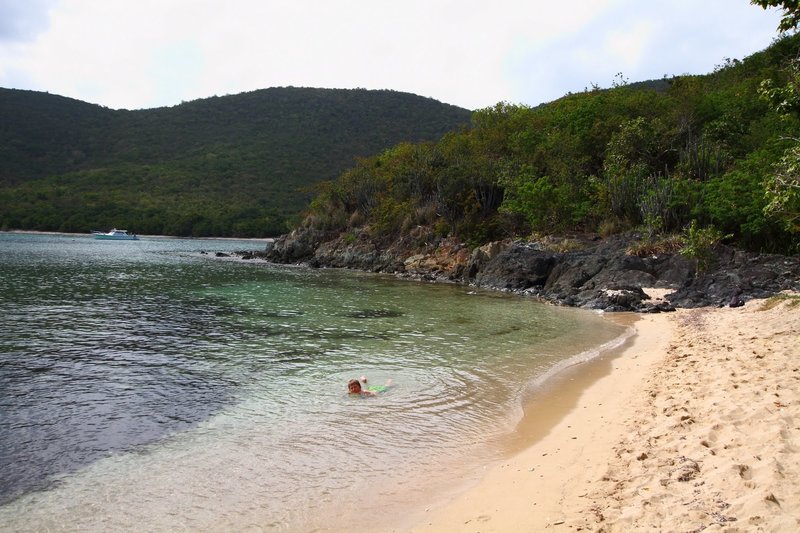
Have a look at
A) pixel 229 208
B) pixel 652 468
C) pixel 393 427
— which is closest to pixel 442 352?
pixel 393 427

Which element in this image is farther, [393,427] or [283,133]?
[283,133]

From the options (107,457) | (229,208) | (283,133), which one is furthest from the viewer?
(283,133)

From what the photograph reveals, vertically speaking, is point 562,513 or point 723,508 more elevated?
point 723,508

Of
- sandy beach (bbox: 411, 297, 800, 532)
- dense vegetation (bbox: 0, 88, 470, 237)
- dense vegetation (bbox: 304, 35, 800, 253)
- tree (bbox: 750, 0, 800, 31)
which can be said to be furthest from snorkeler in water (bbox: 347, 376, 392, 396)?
dense vegetation (bbox: 0, 88, 470, 237)

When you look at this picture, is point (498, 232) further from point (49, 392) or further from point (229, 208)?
point (229, 208)

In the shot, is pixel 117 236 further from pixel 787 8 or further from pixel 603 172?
pixel 787 8

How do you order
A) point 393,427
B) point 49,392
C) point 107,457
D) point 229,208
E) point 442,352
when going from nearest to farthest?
point 107,457 → point 393,427 → point 49,392 → point 442,352 → point 229,208

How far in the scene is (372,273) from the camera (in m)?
44.0

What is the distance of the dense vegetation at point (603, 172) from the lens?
1131 inches

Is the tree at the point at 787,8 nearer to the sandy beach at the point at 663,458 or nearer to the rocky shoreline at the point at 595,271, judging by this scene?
the sandy beach at the point at 663,458

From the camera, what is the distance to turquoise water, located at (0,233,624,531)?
6203mm

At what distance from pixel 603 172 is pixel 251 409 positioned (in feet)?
125

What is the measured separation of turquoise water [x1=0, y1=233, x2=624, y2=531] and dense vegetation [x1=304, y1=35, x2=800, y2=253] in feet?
44.5

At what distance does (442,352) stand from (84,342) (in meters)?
10.4
